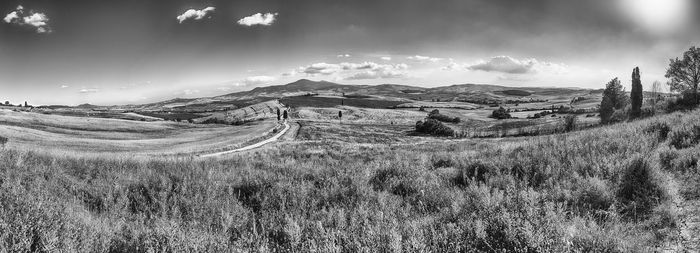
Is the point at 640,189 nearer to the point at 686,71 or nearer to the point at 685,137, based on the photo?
the point at 685,137

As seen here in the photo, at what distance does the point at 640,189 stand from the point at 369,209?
4.64 meters

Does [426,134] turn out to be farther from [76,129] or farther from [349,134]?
[76,129]

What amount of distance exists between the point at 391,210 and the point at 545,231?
2.31m

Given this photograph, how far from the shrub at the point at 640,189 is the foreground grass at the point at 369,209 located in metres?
0.02

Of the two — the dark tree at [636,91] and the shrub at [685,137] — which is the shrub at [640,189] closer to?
the shrub at [685,137]

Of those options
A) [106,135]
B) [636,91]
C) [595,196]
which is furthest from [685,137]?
[636,91]

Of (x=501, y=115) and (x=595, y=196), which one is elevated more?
(x=595, y=196)

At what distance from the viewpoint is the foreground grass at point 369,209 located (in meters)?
4.32

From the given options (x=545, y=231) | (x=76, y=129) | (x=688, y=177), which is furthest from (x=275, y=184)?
(x=76, y=129)

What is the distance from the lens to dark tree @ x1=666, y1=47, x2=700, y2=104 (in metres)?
66.9

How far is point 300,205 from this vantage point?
21.9 feet

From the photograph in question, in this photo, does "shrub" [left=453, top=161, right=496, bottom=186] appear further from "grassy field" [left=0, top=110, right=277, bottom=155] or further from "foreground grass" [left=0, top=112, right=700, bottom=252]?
"grassy field" [left=0, top=110, right=277, bottom=155]

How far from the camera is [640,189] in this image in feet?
20.4

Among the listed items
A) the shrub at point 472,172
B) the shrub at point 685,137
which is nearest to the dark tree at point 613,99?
the shrub at point 685,137
